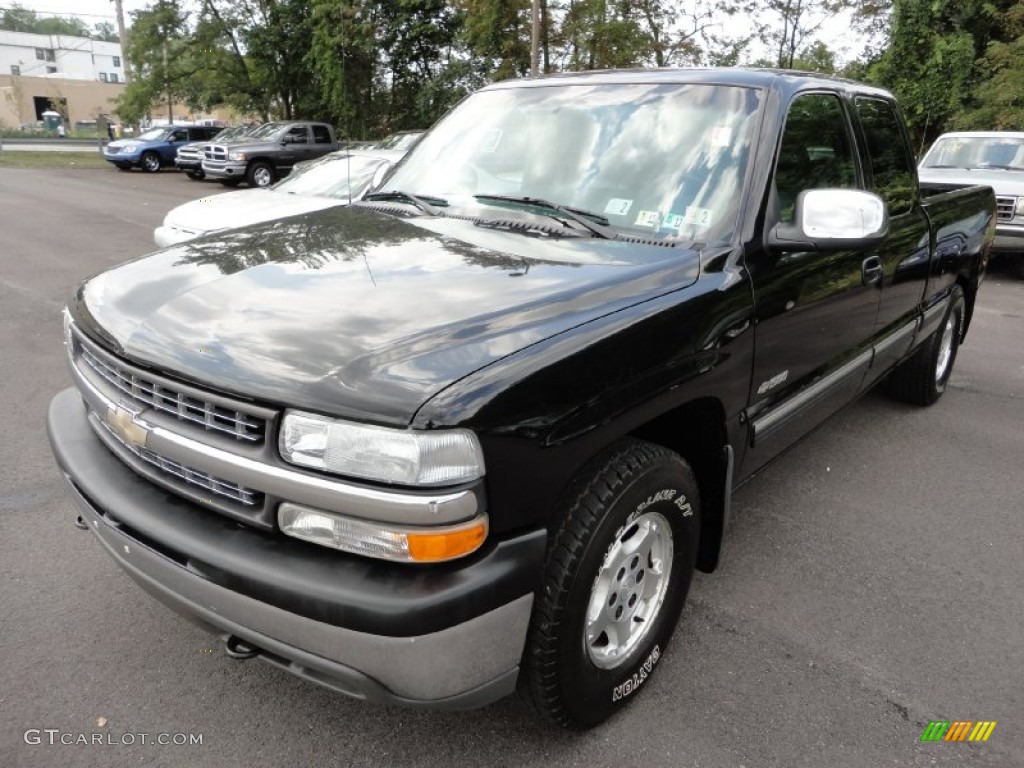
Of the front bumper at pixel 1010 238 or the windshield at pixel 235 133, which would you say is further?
the windshield at pixel 235 133

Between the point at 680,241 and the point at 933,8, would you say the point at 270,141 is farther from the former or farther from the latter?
the point at 680,241

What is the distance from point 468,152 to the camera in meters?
3.41

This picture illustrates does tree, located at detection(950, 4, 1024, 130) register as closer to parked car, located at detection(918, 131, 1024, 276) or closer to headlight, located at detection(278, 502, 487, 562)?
parked car, located at detection(918, 131, 1024, 276)

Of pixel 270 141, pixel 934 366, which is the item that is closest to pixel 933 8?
pixel 270 141

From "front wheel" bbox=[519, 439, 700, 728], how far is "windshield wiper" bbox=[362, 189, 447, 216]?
142 centimetres

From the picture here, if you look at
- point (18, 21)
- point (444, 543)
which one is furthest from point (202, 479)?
point (18, 21)

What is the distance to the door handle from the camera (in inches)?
134

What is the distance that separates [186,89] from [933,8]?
25512 mm

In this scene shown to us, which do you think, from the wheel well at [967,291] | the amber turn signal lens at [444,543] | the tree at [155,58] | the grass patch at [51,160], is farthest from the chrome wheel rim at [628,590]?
the tree at [155,58]

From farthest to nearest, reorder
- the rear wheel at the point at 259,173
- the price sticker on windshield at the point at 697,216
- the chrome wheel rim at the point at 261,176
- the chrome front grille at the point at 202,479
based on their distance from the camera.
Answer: the chrome wheel rim at the point at 261,176 < the rear wheel at the point at 259,173 < the price sticker on windshield at the point at 697,216 < the chrome front grille at the point at 202,479

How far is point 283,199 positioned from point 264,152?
13.8 meters

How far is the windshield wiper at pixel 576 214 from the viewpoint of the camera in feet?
9.00

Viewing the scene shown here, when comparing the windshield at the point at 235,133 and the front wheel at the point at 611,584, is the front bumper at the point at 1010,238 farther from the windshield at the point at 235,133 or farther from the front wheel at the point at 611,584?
the windshield at the point at 235,133

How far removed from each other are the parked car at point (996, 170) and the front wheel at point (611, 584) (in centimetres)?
900
